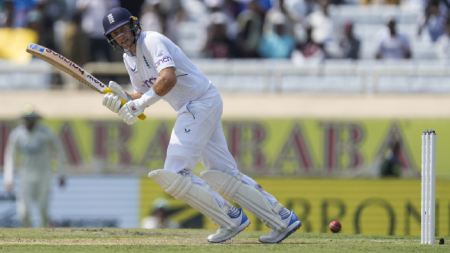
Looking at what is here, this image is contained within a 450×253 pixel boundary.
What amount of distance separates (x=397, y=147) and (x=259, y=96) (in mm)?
2739

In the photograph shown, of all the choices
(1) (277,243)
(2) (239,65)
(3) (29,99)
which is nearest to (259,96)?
(2) (239,65)

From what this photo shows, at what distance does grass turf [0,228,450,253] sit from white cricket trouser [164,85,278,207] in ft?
1.64

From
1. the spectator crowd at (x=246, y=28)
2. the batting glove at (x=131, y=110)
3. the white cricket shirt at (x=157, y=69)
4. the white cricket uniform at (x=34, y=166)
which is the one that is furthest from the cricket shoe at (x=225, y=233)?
the spectator crowd at (x=246, y=28)

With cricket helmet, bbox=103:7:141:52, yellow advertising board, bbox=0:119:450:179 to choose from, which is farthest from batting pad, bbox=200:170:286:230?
yellow advertising board, bbox=0:119:450:179

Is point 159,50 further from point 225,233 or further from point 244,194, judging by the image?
point 225,233

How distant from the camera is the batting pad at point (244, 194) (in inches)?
218

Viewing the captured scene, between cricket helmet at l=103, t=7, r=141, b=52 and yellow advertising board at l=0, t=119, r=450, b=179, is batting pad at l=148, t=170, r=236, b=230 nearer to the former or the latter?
cricket helmet at l=103, t=7, r=141, b=52

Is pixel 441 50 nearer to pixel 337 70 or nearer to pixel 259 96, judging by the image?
pixel 337 70

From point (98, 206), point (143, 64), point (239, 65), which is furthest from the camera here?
point (239, 65)

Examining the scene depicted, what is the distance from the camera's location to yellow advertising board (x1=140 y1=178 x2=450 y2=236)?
32.9ft

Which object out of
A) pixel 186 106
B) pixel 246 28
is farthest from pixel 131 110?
pixel 246 28

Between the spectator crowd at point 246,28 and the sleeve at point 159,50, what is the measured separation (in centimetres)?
739

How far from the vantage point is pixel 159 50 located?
518 centimetres

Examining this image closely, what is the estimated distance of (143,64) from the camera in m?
5.37
